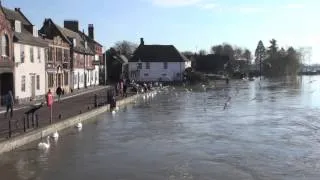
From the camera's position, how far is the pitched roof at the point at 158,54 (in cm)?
13012

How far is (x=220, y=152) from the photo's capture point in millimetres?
26938

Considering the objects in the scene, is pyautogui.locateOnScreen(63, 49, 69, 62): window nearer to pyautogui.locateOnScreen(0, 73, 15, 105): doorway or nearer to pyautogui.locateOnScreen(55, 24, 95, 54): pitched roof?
pyautogui.locateOnScreen(55, 24, 95, 54): pitched roof

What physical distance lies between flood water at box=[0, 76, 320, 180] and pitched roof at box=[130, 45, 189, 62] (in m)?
87.2

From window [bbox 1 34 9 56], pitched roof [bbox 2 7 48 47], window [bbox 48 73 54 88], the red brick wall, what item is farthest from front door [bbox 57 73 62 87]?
→ window [bbox 1 34 9 56]

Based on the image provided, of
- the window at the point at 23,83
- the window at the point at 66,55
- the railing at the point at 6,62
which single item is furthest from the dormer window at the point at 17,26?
the window at the point at 66,55

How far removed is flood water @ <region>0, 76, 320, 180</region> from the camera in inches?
883

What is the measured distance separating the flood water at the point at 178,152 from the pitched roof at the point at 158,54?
87.2 metres

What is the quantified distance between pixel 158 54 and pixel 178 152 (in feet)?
344

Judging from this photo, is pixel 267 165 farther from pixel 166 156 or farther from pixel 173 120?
pixel 173 120

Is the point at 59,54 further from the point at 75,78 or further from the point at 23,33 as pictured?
the point at 23,33

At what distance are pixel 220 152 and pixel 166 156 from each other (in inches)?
100


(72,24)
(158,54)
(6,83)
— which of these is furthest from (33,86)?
(158,54)

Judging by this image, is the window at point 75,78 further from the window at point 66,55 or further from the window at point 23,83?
the window at point 23,83

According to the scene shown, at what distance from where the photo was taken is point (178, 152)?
1064 inches
